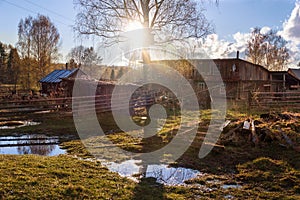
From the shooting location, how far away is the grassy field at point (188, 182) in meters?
4.75

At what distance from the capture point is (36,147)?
8.88 metres

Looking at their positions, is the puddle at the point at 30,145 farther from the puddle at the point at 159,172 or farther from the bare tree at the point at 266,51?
the bare tree at the point at 266,51

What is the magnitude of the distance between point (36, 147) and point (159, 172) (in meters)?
4.77

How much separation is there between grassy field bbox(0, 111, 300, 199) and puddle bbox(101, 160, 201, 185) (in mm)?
225

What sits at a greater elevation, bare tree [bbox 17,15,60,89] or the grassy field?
A: bare tree [bbox 17,15,60,89]

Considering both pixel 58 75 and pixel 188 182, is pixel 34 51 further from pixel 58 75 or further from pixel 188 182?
pixel 188 182

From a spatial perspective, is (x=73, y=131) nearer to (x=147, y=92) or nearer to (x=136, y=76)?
(x=147, y=92)

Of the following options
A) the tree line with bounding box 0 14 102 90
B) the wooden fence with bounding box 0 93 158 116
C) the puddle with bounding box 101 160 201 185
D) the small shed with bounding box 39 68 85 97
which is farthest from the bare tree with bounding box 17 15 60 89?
the puddle with bounding box 101 160 201 185

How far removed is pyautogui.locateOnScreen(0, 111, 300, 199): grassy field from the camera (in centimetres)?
475

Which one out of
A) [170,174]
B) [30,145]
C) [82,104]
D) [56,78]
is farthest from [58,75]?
[170,174]

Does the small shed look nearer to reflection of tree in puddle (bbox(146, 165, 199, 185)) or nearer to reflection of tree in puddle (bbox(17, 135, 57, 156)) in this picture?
reflection of tree in puddle (bbox(17, 135, 57, 156))

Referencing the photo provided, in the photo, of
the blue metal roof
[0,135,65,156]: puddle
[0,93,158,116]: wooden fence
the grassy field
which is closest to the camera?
the grassy field

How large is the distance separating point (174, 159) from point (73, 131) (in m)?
5.78

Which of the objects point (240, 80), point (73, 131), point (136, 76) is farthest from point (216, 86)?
point (73, 131)
